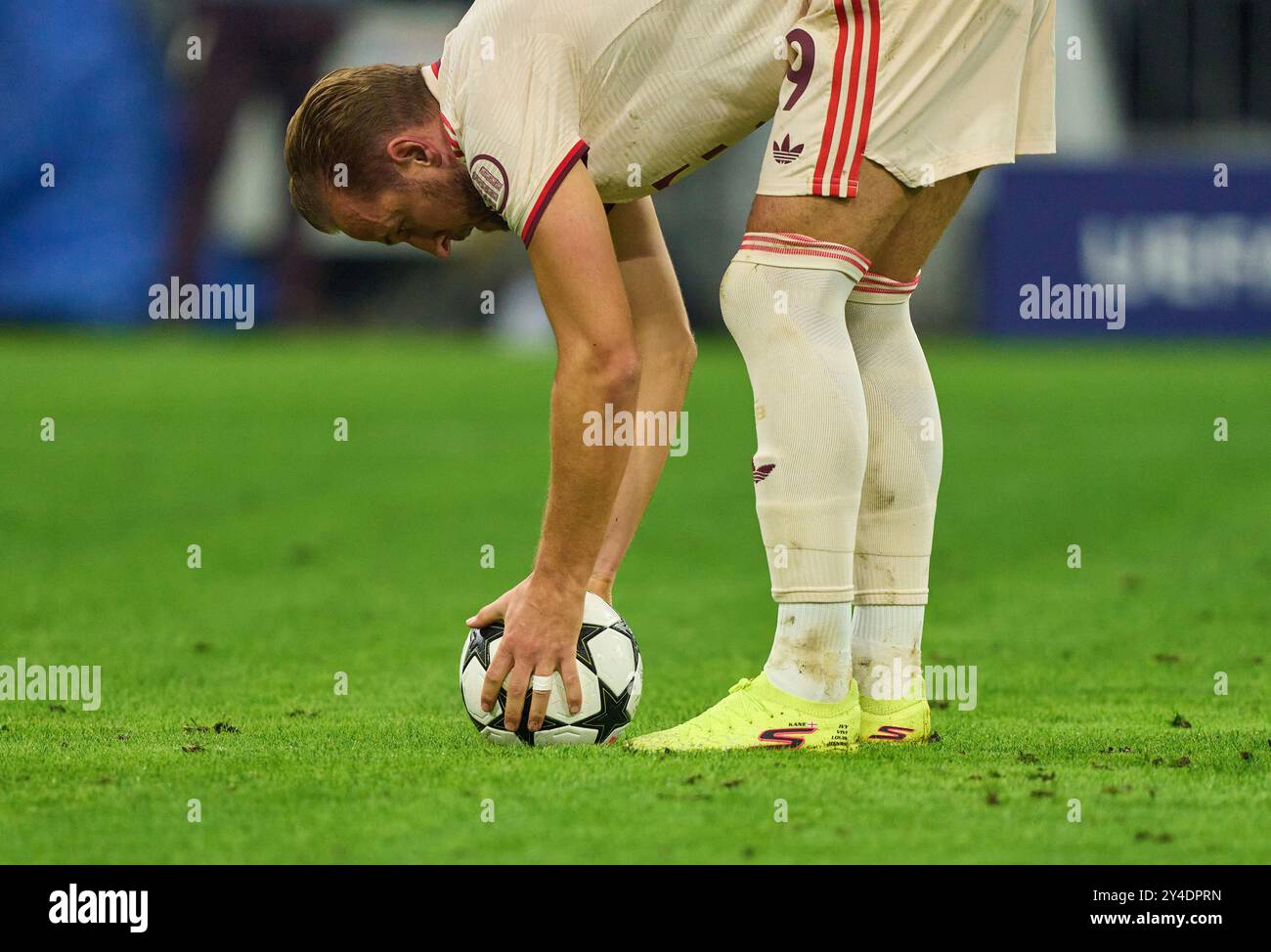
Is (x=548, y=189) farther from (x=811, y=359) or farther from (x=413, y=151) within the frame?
(x=811, y=359)

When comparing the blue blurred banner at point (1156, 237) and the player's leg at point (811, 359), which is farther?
the blue blurred banner at point (1156, 237)

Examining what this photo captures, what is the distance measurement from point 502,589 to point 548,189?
3.90m

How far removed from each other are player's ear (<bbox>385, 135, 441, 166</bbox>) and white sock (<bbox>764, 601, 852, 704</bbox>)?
126cm

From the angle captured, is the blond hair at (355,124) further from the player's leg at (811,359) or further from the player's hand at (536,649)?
the player's hand at (536,649)

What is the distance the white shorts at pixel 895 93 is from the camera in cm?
408

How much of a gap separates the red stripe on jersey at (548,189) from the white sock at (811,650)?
3.22 feet

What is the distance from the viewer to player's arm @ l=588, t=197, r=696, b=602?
192 inches

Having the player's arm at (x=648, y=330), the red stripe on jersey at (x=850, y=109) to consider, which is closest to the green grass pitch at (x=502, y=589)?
the player's arm at (x=648, y=330)

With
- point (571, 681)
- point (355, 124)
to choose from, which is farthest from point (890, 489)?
point (355, 124)

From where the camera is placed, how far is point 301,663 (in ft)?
19.1

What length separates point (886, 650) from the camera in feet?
14.5

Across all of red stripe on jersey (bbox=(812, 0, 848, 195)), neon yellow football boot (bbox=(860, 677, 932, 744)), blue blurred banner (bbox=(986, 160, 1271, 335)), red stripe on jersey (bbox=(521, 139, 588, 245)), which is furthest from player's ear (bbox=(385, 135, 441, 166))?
blue blurred banner (bbox=(986, 160, 1271, 335))

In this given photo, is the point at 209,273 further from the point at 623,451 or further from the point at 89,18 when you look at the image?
the point at 623,451
